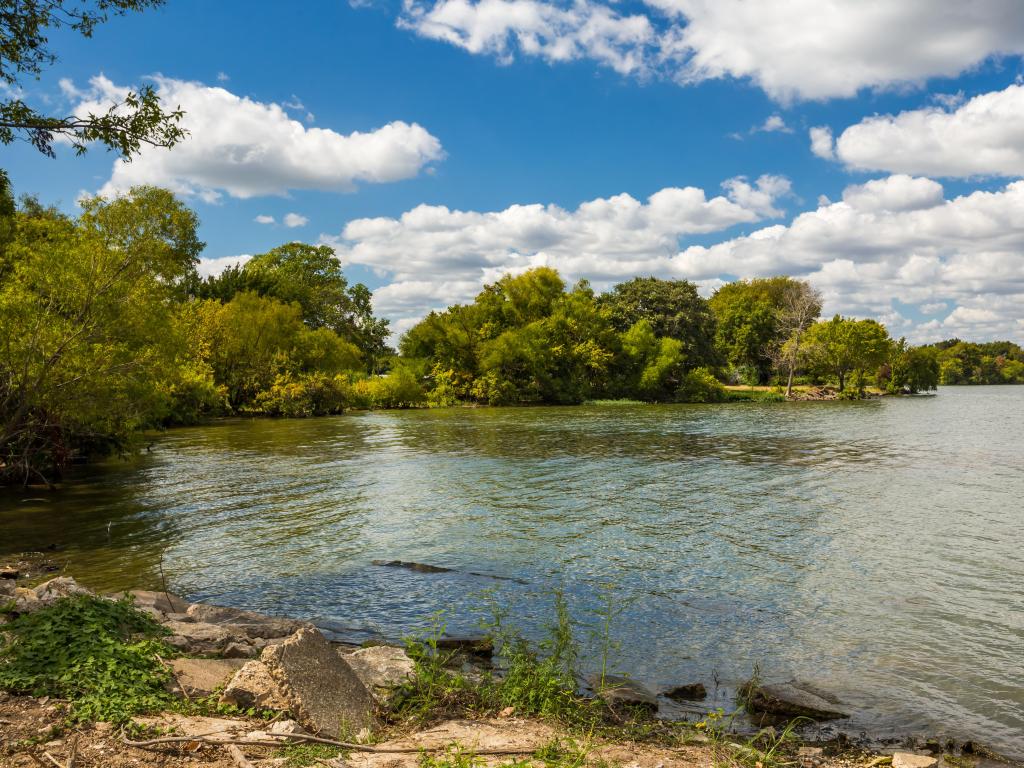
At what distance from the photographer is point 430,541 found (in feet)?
49.2

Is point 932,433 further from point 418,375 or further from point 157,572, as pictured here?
point 418,375

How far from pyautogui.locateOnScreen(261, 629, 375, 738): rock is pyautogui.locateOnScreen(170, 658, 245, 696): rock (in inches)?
21.9

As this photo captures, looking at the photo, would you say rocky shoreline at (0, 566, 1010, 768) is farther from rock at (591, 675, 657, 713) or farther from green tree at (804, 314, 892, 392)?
green tree at (804, 314, 892, 392)

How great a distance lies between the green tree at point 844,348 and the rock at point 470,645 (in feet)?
255

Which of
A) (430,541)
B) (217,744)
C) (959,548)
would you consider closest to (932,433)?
(959,548)

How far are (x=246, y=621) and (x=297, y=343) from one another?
2065 inches

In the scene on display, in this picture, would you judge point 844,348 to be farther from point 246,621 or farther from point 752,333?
point 246,621

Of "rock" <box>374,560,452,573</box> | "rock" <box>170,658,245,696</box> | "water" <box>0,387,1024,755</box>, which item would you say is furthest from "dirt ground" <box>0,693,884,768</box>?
"rock" <box>374,560,452,573</box>

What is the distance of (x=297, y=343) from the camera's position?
59000 millimetres

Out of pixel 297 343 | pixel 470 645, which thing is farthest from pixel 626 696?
pixel 297 343

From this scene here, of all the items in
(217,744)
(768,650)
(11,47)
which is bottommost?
(768,650)

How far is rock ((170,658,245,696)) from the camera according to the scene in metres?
5.92

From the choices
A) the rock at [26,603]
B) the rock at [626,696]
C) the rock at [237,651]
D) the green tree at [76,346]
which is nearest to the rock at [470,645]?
the rock at [626,696]

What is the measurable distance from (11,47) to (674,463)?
23170 mm
